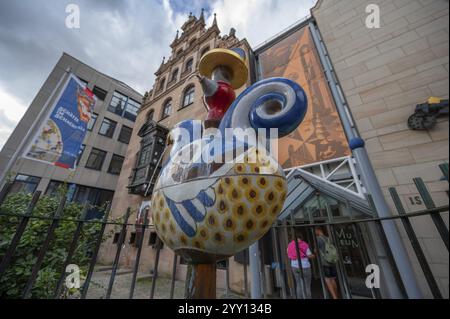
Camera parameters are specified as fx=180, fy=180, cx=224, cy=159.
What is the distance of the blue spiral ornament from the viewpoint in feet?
3.40

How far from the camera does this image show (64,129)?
365 centimetres

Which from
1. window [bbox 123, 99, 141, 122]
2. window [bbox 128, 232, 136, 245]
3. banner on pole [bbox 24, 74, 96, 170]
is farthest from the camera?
window [bbox 123, 99, 141, 122]

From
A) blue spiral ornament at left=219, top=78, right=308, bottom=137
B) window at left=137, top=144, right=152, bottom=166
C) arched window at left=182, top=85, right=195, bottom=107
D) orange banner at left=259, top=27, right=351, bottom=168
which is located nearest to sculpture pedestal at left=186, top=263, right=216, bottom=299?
Result: blue spiral ornament at left=219, top=78, right=308, bottom=137

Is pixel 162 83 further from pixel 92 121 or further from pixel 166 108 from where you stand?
pixel 92 121

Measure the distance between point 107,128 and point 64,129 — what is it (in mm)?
11594

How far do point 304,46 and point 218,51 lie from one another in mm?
5554

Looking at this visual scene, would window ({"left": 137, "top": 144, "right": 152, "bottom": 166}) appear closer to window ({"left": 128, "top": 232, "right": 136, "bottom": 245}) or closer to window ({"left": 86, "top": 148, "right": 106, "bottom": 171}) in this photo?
window ({"left": 128, "top": 232, "right": 136, "bottom": 245})

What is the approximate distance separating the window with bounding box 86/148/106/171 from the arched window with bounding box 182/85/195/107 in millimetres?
8190

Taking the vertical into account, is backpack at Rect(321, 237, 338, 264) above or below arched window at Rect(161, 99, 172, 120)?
below

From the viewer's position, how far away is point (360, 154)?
79.5 inches

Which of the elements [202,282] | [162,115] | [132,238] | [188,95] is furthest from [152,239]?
[202,282]

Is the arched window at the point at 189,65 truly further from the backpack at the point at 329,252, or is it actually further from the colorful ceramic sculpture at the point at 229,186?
the colorful ceramic sculpture at the point at 229,186
